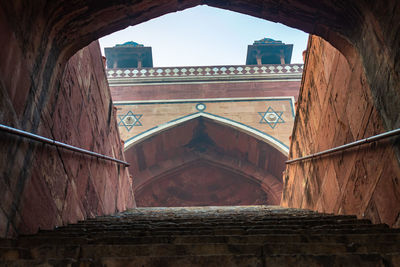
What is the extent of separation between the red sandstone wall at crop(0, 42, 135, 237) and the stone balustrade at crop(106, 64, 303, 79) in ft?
20.7

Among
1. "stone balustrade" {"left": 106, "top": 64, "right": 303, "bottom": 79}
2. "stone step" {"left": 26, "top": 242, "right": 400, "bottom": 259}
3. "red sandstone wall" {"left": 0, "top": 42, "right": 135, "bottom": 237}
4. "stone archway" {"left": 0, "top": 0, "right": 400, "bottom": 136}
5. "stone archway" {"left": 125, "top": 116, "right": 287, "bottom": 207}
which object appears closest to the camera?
"stone step" {"left": 26, "top": 242, "right": 400, "bottom": 259}

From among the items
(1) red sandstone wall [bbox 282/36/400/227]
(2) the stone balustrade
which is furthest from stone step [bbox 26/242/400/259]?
(2) the stone balustrade

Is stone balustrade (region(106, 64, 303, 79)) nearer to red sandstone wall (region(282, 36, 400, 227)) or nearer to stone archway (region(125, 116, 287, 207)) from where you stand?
stone archway (region(125, 116, 287, 207))

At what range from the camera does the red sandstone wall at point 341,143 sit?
2.74 m

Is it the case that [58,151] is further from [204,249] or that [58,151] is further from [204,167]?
[204,167]

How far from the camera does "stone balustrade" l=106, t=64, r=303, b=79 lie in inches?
444

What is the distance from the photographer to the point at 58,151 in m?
3.11

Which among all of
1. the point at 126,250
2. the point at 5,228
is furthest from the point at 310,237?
the point at 5,228

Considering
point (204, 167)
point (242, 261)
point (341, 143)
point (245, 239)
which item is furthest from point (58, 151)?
point (204, 167)

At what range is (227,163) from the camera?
35.5 ft

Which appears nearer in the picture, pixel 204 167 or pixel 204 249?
pixel 204 249

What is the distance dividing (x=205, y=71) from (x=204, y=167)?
269cm

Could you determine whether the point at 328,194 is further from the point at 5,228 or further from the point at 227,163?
the point at 227,163

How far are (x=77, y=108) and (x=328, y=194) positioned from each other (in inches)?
98.6
